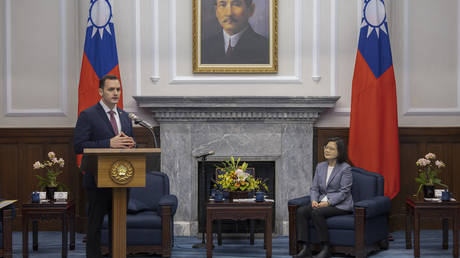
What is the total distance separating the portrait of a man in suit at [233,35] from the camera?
7.30 m

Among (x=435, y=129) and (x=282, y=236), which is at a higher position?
(x=435, y=129)

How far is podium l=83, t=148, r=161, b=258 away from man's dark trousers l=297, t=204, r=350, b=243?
2.44 meters

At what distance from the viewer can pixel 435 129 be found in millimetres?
7430

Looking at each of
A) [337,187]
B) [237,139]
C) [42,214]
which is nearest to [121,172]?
[42,214]

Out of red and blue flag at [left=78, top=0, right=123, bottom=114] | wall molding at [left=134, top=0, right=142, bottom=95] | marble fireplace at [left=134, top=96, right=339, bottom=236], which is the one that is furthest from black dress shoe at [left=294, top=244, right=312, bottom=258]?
red and blue flag at [left=78, top=0, right=123, bottom=114]

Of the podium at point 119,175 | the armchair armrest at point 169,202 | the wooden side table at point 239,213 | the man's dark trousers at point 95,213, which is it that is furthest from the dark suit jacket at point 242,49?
the podium at point 119,175

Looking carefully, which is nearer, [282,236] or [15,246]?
[15,246]

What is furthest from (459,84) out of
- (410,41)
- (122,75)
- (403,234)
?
(122,75)

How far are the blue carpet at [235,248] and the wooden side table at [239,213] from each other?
0.31 meters

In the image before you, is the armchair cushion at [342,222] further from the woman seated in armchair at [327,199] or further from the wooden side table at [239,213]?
the wooden side table at [239,213]

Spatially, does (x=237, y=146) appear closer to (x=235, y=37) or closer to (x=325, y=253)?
(x=235, y=37)

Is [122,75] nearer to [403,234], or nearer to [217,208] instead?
[217,208]

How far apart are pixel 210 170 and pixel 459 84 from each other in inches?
138

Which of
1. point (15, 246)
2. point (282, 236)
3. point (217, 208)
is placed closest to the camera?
point (217, 208)
